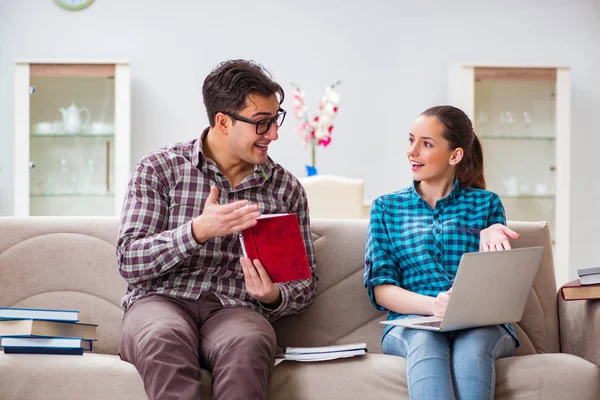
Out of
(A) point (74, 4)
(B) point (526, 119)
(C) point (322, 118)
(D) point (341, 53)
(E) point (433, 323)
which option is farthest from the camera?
(D) point (341, 53)

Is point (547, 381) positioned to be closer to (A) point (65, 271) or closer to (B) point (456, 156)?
(B) point (456, 156)

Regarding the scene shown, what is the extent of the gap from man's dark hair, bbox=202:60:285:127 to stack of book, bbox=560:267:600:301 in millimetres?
939

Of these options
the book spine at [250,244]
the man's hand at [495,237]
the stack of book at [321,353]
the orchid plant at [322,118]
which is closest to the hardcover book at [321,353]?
the stack of book at [321,353]

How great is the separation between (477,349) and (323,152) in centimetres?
343

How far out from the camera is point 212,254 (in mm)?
1913

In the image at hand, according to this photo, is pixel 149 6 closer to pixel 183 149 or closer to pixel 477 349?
pixel 183 149

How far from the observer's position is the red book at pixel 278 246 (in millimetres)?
1707

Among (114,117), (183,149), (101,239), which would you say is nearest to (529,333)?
(183,149)

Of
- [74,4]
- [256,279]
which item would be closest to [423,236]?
[256,279]

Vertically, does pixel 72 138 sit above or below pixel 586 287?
above

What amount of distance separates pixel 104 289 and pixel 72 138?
2766 mm

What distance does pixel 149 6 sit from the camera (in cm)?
495

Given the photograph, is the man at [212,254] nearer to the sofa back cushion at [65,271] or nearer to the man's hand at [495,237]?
the sofa back cushion at [65,271]

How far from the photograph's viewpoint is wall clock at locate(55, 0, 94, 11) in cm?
493
